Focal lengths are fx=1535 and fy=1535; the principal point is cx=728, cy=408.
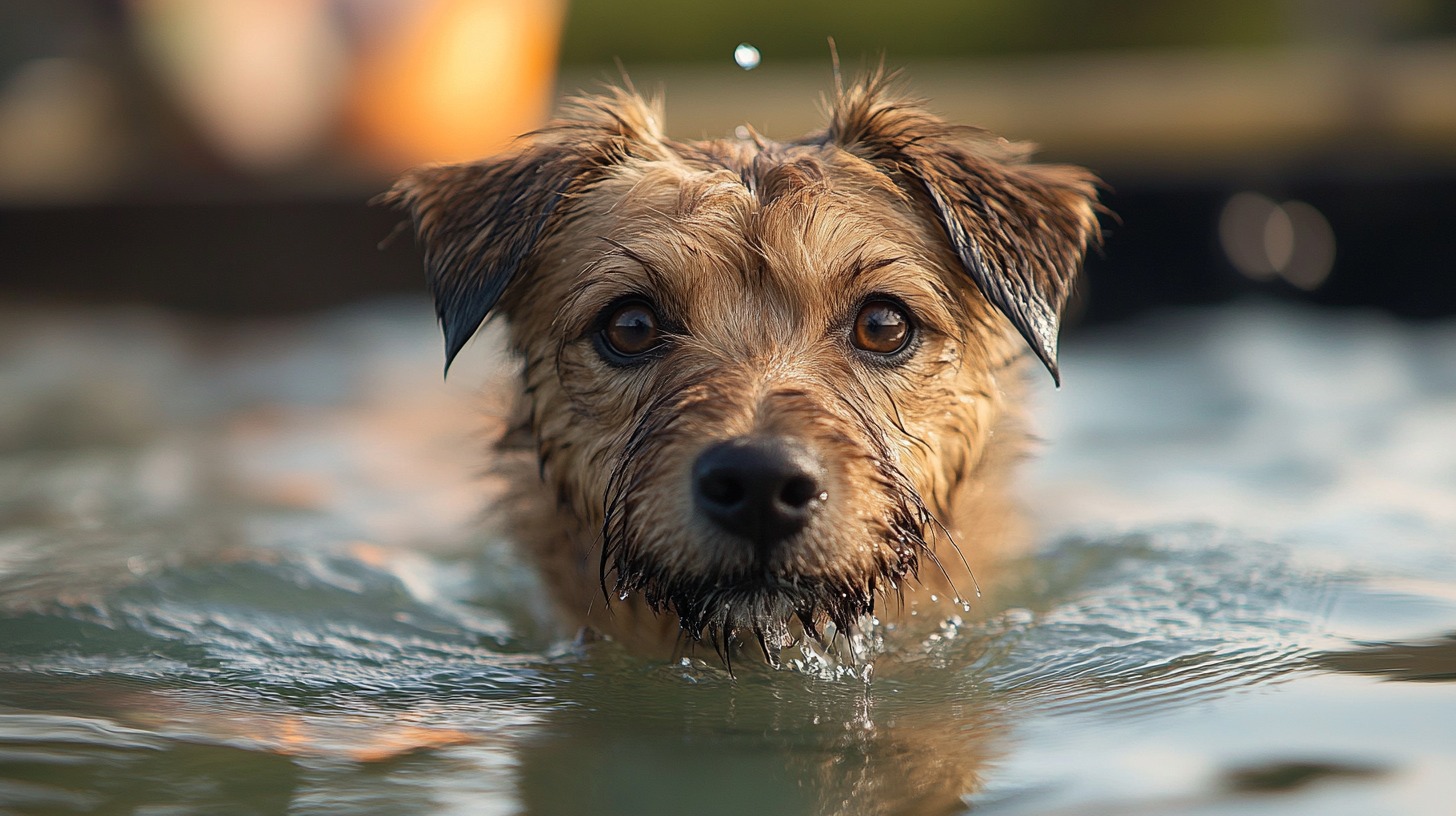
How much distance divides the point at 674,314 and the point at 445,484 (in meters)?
3.73

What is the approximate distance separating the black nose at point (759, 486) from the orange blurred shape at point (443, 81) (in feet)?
27.1

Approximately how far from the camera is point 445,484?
25.4 ft

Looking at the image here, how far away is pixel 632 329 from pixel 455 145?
8.06 meters

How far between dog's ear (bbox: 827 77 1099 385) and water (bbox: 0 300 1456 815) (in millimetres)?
1037

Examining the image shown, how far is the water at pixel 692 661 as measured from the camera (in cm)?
339

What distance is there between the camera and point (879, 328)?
14.3 ft

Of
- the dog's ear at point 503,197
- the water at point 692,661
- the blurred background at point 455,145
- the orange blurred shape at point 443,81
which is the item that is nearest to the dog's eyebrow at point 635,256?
the dog's ear at point 503,197

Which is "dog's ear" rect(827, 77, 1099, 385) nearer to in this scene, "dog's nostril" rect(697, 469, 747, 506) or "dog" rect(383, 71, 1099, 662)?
"dog" rect(383, 71, 1099, 662)

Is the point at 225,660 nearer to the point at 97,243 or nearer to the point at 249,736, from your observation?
the point at 249,736

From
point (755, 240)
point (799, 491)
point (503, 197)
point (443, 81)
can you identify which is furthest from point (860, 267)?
point (443, 81)

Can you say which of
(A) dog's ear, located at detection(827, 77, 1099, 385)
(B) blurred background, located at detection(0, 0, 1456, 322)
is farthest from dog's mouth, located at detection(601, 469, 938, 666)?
(B) blurred background, located at detection(0, 0, 1456, 322)

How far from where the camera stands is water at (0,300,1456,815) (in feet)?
11.1

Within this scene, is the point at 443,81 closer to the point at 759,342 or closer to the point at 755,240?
the point at 755,240

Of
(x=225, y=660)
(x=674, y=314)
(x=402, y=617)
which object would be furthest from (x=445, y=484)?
(x=674, y=314)
